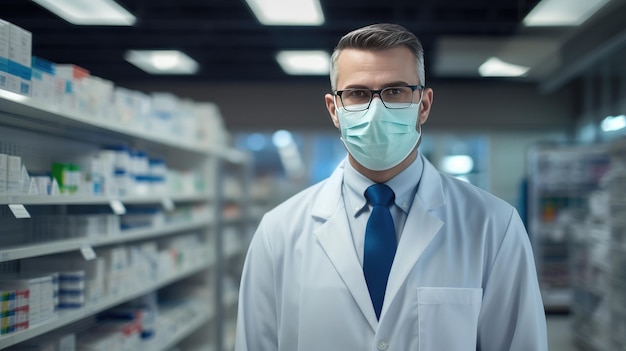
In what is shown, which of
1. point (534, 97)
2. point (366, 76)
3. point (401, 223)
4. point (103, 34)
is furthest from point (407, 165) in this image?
point (534, 97)

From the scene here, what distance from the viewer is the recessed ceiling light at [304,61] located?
8.26m

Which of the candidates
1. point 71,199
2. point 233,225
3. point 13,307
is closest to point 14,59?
point 71,199

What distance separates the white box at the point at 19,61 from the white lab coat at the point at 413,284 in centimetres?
135

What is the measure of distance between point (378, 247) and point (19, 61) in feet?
5.94

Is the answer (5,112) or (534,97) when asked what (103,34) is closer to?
(5,112)

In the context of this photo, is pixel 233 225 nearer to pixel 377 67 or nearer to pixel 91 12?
pixel 91 12

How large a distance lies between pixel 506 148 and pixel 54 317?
935cm

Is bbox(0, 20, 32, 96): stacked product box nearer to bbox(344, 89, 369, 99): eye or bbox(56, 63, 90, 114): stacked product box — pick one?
bbox(56, 63, 90, 114): stacked product box

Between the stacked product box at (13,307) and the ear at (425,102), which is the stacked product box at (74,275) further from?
the ear at (425,102)

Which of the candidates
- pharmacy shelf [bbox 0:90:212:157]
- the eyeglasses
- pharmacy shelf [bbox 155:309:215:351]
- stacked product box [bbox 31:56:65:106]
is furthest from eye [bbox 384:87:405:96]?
pharmacy shelf [bbox 155:309:215:351]

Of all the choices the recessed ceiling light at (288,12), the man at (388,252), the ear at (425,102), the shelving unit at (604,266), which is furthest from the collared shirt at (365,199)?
the shelving unit at (604,266)

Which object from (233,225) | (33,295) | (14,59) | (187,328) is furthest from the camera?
(233,225)

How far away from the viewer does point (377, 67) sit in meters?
1.84

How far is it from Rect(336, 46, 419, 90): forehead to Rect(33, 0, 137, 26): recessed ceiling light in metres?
4.57
